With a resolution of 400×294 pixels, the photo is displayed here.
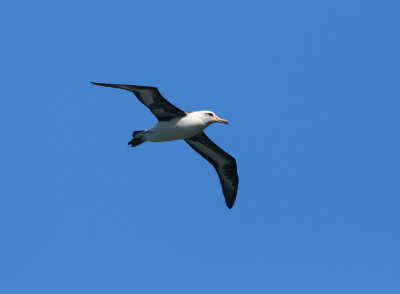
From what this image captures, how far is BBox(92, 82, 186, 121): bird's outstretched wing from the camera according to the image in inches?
548

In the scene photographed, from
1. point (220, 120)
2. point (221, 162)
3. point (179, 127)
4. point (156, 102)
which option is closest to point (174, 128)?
point (179, 127)

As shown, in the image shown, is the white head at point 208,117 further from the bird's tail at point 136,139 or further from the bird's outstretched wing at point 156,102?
the bird's tail at point 136,139

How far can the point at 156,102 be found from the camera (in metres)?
14.5

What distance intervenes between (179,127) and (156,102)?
3.29ft

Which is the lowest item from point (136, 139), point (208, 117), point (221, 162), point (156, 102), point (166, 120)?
point (136, 139)

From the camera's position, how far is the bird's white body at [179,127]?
14719 millimetres

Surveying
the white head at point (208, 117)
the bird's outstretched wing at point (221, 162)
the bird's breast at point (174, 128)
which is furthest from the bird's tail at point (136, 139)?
the bird's outstretched wing at point (221, 162)

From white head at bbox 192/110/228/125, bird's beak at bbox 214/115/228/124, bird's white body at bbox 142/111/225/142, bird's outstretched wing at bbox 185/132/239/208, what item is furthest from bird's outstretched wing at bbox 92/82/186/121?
bird's outstretched wing at bbox 185/132/239/208

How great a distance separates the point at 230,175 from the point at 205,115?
138 inches

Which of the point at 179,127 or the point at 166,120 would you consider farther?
the point at 166,120

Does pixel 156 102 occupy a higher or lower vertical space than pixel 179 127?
higher

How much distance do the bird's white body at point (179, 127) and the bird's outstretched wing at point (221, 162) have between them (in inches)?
71.4

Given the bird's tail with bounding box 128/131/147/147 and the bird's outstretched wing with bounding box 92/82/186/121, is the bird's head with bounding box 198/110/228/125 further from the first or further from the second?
the bird's tail with bounding box 128/131/147/147

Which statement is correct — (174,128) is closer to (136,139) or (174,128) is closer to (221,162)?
(136,139)
